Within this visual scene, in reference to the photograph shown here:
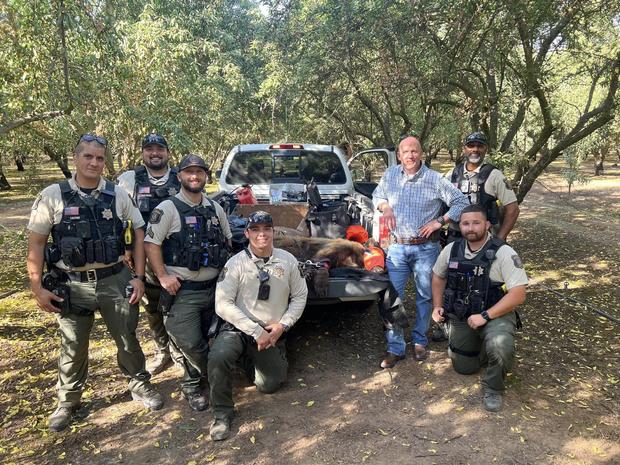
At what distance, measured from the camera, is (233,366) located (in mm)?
3223

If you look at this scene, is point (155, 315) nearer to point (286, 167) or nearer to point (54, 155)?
point (286, 167)

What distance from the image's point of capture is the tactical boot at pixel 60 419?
312 centimetres

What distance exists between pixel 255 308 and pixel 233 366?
0.43 meters

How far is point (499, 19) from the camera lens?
20.4 ft

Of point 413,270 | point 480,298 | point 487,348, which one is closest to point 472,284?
point 480,298

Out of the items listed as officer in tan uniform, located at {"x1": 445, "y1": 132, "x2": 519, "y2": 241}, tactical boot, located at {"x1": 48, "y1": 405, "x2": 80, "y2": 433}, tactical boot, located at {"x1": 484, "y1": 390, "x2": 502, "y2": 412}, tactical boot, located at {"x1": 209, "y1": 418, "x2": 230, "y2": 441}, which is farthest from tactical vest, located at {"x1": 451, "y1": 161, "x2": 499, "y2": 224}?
tactical boot, located at {"x1": 48, "y1": 405, "x2": 80, "y2": 433}

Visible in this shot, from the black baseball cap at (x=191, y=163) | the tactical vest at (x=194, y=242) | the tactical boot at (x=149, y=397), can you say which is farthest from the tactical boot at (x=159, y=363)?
the black baseball cap at (x=191, y=163)

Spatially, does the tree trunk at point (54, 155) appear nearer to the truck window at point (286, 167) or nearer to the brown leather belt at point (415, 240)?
the truck window at point (286, 167)

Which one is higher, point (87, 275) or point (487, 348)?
point (87, 275)

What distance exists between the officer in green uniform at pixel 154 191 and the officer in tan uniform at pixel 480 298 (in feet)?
7.65

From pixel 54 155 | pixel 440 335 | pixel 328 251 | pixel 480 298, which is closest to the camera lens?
pixel 480 298

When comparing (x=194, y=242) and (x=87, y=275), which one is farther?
(x=194, y=242)

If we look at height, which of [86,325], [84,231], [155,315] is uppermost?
[84,231]

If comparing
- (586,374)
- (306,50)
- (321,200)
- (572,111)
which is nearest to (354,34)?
(306,50)
